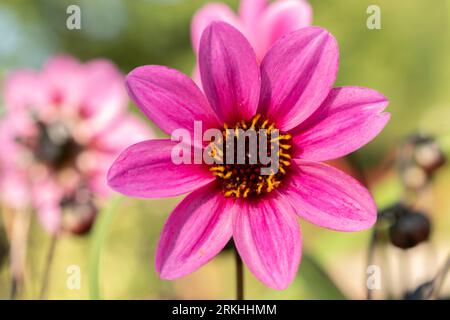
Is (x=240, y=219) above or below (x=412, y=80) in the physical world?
below

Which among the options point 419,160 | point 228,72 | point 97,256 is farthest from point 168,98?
point 419,160

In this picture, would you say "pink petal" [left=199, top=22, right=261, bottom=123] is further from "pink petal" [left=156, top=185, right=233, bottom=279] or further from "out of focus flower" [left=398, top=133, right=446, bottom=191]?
"out of focus flower" [left=398, top=133, right=446, bottom=191]

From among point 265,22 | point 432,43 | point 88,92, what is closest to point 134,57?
point 88,92

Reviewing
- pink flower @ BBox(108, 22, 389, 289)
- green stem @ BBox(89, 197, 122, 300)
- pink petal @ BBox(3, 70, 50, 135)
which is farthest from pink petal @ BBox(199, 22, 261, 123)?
pink petal @ BBox(3, 70, 50, 135)

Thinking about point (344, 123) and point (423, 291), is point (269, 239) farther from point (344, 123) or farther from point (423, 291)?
point (423, 291)

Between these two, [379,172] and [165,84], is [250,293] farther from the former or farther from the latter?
[165,84]

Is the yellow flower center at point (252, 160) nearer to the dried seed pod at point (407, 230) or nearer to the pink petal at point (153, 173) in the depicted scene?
the pink petal at point (153, 173)

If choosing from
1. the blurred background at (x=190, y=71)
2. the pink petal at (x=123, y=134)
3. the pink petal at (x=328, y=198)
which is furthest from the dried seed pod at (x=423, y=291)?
the pink petal at (x=123, y=134)
